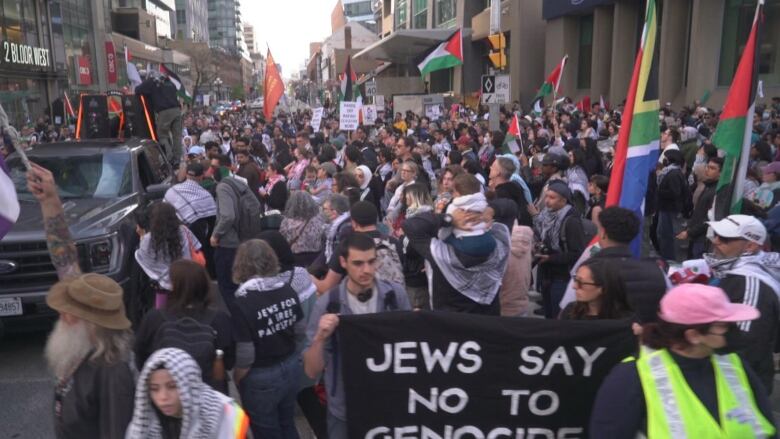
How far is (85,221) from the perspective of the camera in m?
6.26

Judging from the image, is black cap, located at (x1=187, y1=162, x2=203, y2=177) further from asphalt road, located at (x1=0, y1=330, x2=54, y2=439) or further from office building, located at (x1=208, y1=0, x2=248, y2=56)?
office building, located at (x1=208, y1=0, x2=248, y2=56)

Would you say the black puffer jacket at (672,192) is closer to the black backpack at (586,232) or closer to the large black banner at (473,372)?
the black backpack at (586,232)

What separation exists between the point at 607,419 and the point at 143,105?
11.9m

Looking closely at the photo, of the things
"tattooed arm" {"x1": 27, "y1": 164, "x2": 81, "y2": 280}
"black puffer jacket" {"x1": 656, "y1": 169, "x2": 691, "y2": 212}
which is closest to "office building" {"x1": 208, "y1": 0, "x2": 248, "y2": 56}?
"black puffer jacket" {"x1": 656, "y1": 169, "x2": 691, "y2": 212}

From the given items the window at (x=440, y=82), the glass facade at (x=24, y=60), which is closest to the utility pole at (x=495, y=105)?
the glass facade at (x=24, y=60)

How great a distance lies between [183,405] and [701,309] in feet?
6.78

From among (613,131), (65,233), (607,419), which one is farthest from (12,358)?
(613,131)

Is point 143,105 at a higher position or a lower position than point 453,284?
higher

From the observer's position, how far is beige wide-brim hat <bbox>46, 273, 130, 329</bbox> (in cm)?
289

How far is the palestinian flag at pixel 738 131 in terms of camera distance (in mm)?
5270

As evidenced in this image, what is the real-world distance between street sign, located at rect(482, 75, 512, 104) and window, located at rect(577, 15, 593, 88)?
21.1 m

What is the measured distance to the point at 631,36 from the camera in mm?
28234

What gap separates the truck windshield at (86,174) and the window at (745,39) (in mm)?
21108

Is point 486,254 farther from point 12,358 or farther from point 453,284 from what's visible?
point 12,358
